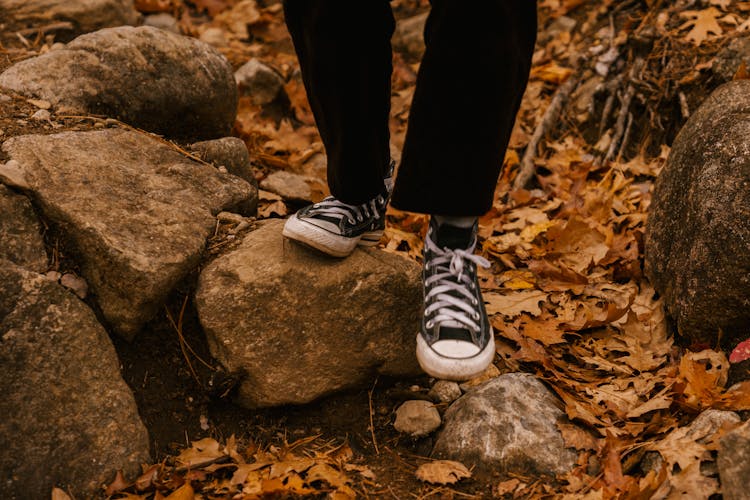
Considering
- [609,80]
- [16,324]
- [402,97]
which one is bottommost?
[402,97]

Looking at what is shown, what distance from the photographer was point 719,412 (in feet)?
6.07

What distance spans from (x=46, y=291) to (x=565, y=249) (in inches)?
84.4

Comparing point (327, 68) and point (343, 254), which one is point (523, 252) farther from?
point (327, 68)

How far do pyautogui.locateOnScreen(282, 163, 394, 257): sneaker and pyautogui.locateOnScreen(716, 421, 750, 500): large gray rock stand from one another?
1.21 meters

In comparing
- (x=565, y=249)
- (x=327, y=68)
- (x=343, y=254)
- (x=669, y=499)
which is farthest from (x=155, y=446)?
(x=565, y=249)

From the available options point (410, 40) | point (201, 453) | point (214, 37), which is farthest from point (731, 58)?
point (214, 37)

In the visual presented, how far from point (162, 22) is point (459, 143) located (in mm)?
4157

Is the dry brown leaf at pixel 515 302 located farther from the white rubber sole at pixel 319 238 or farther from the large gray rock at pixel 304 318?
the white rubber sole at pixel 319 238

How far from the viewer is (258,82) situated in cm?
442

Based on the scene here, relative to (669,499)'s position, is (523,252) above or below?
below

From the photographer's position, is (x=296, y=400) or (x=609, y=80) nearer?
(x=296, y=400)

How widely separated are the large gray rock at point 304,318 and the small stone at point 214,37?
324 centimetres

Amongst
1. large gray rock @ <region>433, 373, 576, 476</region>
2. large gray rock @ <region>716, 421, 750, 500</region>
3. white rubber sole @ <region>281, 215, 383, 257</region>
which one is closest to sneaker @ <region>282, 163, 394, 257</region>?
white rubber sole @ <region>281, 215, 383, 257</region>

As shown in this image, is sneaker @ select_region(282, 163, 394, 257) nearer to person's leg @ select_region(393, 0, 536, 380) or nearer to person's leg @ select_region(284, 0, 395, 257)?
person's leg @ select_region(284, 0, 395, 257)
